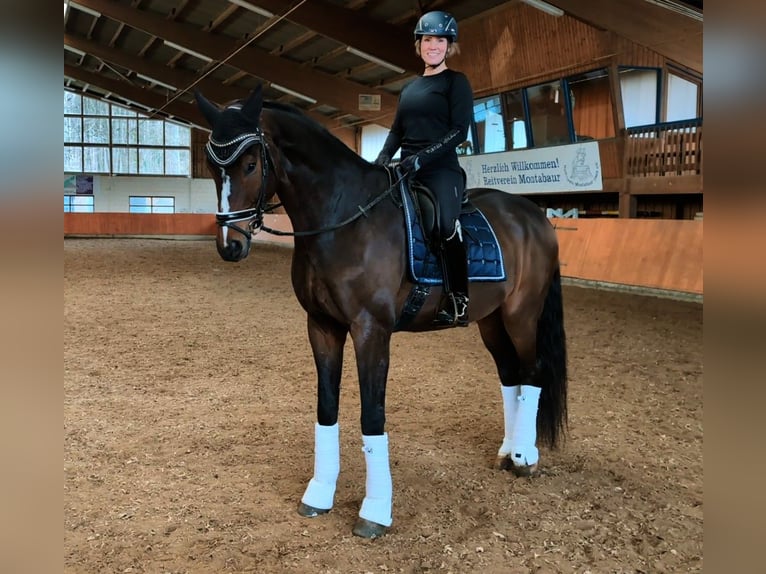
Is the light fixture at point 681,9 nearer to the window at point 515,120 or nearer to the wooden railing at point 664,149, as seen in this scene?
the wooden railing at point 664,149

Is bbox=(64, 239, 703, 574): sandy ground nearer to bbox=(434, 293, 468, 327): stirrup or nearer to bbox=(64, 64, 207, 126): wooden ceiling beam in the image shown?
bbox=(434, 293, 468, 327): stirrup

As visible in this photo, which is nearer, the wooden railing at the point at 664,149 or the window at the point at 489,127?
the wooden railing at the point at 664,149

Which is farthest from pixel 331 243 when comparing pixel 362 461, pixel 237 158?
pixel 362 461

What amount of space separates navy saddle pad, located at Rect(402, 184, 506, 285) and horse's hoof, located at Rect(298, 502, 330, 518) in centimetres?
108

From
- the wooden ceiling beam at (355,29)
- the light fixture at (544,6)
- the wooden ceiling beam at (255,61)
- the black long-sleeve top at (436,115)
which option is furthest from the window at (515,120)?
the black long-sleeve top at (436,115)

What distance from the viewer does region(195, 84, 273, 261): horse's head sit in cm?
215

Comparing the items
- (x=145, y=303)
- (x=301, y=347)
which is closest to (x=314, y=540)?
(x=301, y=347)

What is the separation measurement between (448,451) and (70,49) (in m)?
22.9

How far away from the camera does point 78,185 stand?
1083 inches

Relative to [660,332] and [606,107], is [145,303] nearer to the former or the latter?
[660,332]

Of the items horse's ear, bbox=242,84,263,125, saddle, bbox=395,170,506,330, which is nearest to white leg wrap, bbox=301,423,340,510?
saddle, bbox=395,170,506,330

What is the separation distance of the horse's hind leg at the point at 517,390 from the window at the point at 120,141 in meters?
27.7

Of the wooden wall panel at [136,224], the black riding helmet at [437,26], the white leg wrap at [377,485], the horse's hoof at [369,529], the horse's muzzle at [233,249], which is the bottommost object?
the horse's hoof at [369,529]

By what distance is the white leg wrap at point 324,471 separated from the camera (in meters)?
2.59
